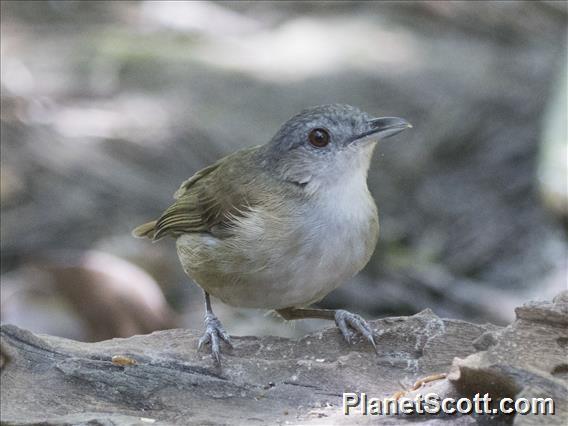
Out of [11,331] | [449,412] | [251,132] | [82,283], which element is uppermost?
[251,132]

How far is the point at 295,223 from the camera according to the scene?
15.5ft

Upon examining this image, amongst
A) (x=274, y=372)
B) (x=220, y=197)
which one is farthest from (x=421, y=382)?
(x=220, y=197)

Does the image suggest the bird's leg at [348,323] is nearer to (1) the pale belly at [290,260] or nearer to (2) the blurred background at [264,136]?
(1) the pale belly at [290,260]

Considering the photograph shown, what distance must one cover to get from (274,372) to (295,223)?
769 millimetres

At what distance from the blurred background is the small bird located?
1939mm

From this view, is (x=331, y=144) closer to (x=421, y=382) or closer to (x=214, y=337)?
(x=214, y=337)

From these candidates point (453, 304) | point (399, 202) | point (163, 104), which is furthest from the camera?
point (163, 104)

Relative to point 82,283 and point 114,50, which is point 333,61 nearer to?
point 114,50

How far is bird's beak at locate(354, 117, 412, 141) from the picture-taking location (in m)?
4.86

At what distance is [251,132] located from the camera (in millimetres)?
9445

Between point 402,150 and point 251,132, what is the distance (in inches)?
58.2

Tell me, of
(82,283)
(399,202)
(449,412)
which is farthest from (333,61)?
(449,412)

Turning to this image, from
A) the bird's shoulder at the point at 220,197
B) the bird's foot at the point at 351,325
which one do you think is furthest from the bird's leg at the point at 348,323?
the bird's shoulder at the point at 220,197

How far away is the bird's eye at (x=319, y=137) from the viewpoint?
16.3ft
